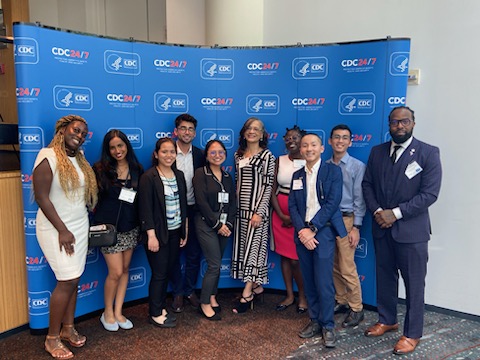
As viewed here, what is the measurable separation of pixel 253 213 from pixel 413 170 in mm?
1310

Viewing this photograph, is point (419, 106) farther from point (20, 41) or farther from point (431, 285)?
point (20, 41)

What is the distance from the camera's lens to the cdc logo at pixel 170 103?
351 cm

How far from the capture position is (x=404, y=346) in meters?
2.84

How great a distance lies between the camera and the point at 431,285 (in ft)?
11.8

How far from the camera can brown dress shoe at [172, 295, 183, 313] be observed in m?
3.48

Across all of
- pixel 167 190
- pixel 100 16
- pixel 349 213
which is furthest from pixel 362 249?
pixel 100 16

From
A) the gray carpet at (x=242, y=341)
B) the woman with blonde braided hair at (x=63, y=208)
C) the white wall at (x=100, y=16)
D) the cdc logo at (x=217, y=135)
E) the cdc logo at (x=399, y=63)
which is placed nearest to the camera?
the woman with blonde braided hair at (x=63, y=208)

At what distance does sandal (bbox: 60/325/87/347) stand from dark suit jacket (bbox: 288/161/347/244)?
1770 mm

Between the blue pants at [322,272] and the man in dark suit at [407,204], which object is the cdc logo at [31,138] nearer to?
the blue pants at [322,272]

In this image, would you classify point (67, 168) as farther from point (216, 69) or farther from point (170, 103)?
point (216, 69)

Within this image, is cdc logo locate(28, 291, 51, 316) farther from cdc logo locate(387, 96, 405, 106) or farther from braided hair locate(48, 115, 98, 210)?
cdc logo locate(387, 96, 405, 106)

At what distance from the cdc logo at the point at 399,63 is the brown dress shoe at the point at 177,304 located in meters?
2.70

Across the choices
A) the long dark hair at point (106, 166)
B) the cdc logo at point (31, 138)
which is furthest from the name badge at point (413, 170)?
the cdc logo at point (31, 138)

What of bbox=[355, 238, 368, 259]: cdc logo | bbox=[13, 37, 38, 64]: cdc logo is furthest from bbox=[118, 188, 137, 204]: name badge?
bbox=[355, 238, 368, 259]: cdc logo
